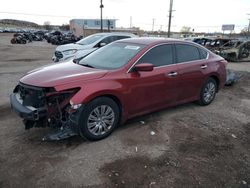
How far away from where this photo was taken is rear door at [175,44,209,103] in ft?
16.8

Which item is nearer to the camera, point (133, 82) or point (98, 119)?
point (98, 119)

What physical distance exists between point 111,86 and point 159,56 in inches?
52.4

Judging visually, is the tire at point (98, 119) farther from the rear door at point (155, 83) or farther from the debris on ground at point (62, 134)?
the rear door at point (155, 83)

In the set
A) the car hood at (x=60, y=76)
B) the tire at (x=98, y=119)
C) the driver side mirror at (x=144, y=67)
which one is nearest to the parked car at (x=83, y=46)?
the car hood at (x=60, y=76)

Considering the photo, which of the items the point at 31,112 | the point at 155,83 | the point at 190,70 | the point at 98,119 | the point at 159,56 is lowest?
the point at 98,119

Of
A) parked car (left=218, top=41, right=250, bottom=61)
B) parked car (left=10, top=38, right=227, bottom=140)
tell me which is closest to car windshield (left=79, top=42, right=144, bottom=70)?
parked car (left=10, top=38, right=227, bottom=140)

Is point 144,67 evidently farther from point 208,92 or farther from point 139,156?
point 208,92

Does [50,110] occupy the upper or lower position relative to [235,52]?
lower

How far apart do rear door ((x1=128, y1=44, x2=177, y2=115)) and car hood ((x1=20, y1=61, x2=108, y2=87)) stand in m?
0.65

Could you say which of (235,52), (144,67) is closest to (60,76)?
(144,67)

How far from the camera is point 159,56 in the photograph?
15.7ft

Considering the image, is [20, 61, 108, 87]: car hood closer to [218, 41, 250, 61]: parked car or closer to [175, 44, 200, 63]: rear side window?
[175, 44, 200, 63]: rear side window

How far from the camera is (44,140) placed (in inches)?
156

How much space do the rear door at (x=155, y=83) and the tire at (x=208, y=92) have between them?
109cm
